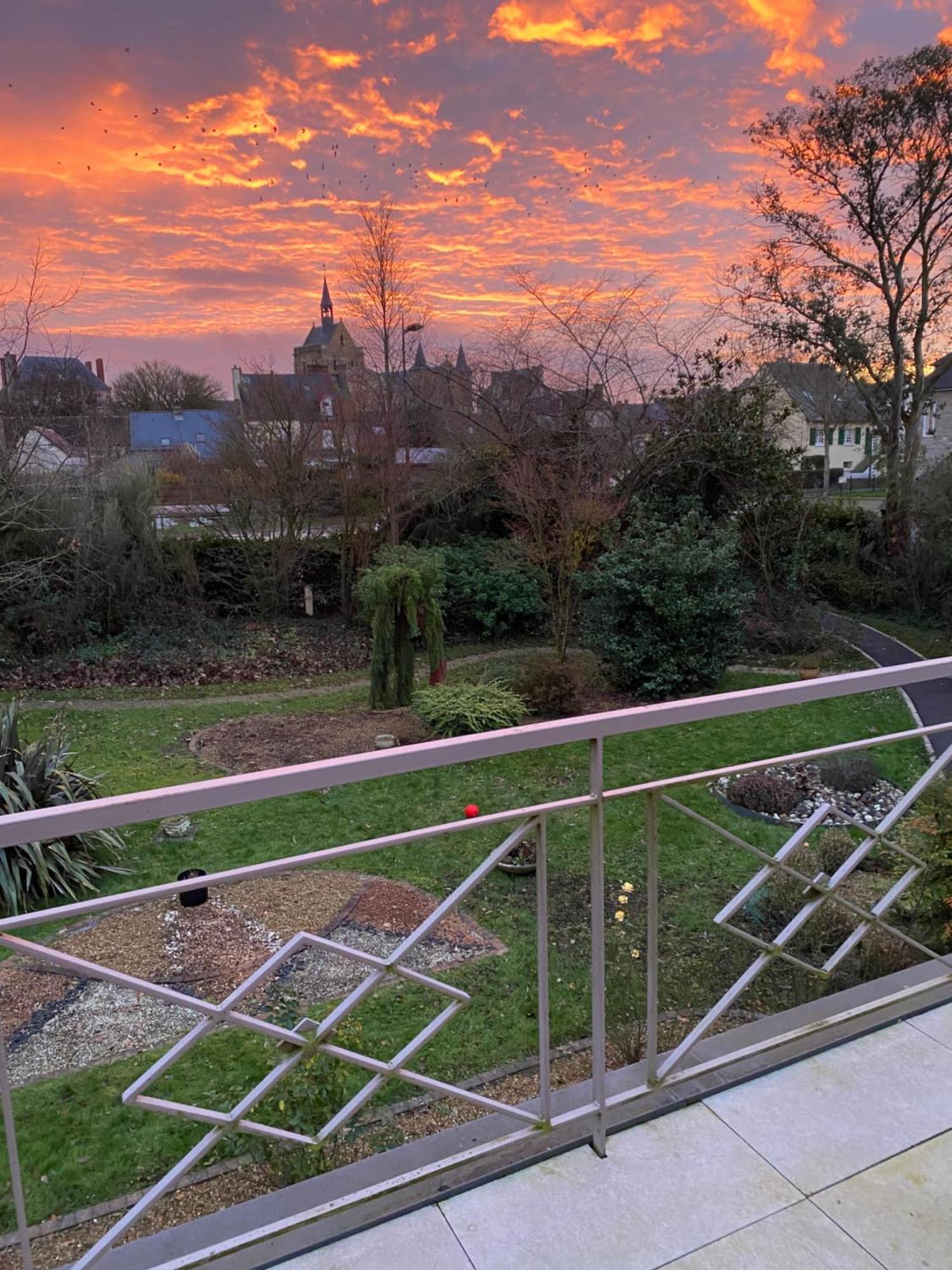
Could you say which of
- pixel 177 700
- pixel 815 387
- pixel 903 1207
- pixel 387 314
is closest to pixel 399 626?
pixel 177 700

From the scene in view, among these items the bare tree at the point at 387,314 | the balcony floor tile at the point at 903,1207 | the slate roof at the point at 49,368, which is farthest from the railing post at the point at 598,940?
the bare tree at the point at 387,314

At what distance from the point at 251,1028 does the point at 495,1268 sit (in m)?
0.57

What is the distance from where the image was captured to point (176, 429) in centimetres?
2100

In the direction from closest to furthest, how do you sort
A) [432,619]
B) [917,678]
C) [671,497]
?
[917,678] < [432,619] < [671,497]

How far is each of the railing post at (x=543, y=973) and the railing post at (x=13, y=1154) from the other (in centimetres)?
84

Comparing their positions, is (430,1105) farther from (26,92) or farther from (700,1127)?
(26,92)

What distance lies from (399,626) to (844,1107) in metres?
6.41

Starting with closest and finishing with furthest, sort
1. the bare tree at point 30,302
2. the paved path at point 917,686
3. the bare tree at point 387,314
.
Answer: the paved path at point 917,686 → the bare tree at point 30,302 → the bare tree at point 387,314

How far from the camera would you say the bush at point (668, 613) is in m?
8.52

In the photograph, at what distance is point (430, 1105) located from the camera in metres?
2.47

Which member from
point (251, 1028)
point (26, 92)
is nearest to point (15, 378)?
point (26, 92)

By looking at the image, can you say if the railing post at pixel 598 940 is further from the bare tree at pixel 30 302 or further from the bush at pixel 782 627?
the bare tree at pixel 30 302

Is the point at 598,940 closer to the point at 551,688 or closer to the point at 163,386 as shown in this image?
the point at 551,688

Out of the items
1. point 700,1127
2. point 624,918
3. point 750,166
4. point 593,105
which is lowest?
point 624,918
